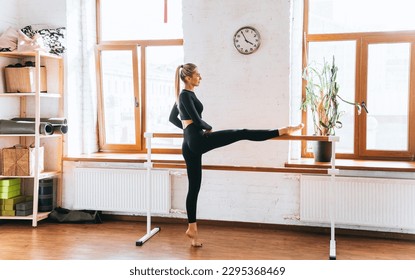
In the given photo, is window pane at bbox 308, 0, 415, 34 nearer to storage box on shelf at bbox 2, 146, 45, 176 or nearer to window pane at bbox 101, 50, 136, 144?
window pane at bbox 101, 50, 136, 144

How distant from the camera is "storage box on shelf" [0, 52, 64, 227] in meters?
4.95

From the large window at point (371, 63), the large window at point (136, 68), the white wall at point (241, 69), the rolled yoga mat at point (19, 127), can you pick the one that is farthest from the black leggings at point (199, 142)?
the rolled yoga mat at point (19, 127)

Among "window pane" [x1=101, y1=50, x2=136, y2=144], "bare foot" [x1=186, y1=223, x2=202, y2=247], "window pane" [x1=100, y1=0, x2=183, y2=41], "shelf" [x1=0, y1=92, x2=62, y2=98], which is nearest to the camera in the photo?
"bare foot" [x1=186, y1=223, x2=202, y2=247]

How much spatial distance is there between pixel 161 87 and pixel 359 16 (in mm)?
2290

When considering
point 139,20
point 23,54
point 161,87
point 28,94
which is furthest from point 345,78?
point 23,54

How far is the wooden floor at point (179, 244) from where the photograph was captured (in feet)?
13.2

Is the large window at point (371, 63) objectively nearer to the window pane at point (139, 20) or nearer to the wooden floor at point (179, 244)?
the wooden floor at point (179, 244)

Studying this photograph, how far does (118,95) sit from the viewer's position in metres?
5.58

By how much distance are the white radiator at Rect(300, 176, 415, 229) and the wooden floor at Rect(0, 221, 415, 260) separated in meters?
0.19

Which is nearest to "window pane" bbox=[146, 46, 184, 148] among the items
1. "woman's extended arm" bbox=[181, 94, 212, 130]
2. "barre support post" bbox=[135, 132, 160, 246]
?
"barre support post" bbox=[135, 132, 160, 246]

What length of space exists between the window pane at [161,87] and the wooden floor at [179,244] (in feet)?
3.77

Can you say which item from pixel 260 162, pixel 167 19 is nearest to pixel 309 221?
pixel 260 162
